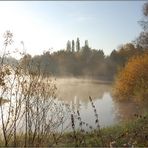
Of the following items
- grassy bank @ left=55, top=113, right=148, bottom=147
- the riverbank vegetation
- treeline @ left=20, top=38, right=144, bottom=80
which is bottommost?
grassy bank @ left=55, top=113, right=148, bottom=147

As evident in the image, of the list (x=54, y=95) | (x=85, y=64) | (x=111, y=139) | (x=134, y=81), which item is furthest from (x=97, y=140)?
(x=85, y=64)

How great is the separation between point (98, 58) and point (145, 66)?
49.0 m

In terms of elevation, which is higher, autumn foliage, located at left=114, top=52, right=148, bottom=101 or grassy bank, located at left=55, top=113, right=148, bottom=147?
autumn foliage, located at left=114, top=52, right=148, bottom=101

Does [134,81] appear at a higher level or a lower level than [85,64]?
lower

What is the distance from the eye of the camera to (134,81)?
96.8 ft

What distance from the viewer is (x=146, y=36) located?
28516mm

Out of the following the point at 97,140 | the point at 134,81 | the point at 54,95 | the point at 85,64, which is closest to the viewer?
the point at 54,95

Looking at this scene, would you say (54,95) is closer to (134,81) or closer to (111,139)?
(111,139)

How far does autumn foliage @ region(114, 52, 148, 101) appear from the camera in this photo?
91.1ft

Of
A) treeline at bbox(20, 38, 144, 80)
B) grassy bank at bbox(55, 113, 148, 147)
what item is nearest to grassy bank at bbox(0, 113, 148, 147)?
grassy bank at bbox(55, 113, 148, 147)

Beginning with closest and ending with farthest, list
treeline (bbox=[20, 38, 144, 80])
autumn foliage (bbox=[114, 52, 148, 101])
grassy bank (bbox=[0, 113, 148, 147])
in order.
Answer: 1. grassy bank (bbox=[0, 113, 148, 147])
2. autumn foliage (bbox=[114, 52, 148, 101])
3. treeline (bbox=[20, 38, 144, 80])

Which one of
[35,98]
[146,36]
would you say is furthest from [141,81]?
[35,98]

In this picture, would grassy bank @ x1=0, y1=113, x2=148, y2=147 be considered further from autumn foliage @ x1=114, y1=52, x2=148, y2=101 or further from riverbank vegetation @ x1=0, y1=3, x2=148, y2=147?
autumn foliage @ x1=114, y1=52, x2=148, y2=101

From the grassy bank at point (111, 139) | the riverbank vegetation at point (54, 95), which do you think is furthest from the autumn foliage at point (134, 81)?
the grassy bank at point (111, 139)
